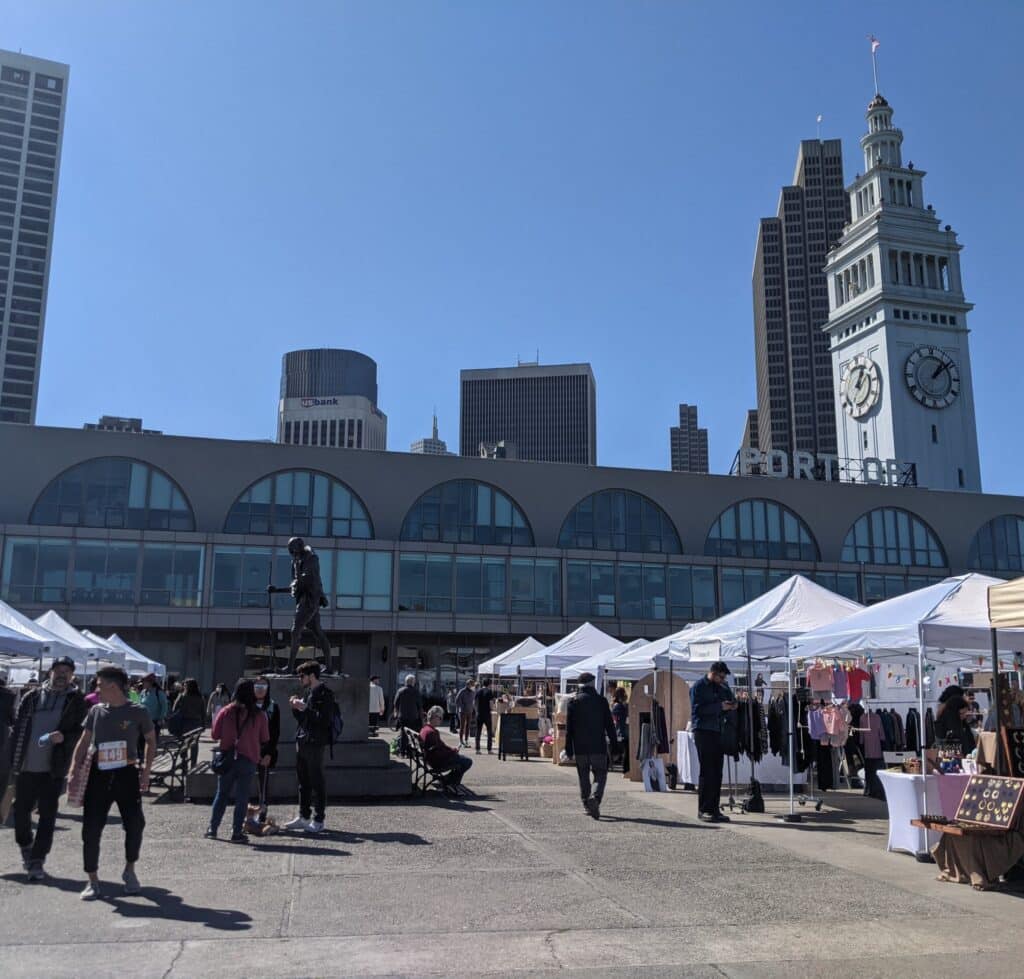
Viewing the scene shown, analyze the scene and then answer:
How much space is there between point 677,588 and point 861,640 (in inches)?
1495

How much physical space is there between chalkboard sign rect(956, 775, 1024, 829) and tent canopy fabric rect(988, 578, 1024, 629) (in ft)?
4.32

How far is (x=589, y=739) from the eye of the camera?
12484 millimetres

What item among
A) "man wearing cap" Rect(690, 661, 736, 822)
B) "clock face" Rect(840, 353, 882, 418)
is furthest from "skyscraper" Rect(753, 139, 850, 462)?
"man wearing cap" Rect(690, 661, 736, 822)

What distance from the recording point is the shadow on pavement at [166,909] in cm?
666

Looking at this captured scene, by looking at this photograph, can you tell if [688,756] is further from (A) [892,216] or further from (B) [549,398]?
(B) [549,398]

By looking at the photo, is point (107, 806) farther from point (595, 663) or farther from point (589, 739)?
point (595, 663)

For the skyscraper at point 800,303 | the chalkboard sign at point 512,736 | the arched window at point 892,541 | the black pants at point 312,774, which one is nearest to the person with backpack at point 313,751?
the black pants at point 312,774

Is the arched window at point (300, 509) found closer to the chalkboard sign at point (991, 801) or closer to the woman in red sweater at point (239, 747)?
the woman in red sweater at point (239, 747)

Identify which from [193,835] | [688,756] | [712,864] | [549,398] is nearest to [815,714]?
[688,756]

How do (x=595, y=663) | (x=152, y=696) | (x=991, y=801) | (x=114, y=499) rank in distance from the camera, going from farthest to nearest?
(x=114, y=499) < (x=595, y=663) < (x=152, y=696) < (x=991, y=801)

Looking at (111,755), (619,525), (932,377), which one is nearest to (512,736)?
(111,755)

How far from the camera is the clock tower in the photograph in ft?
263

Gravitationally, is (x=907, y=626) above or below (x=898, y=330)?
below

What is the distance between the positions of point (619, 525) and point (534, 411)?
147707 millimetres
